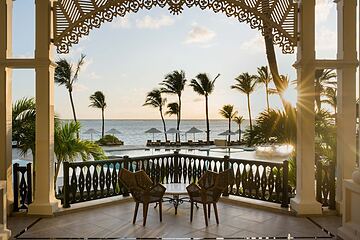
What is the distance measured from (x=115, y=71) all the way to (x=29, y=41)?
39641mm

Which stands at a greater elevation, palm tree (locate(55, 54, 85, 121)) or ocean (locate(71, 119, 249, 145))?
palm tree (locate(55, 54, 85, 121))

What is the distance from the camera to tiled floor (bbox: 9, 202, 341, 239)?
455 centimetres

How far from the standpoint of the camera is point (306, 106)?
5492 mm

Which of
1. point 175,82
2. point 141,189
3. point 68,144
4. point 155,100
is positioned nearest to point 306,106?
point 141,189

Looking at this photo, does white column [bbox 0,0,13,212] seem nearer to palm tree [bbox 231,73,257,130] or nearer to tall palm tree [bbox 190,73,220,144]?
tall palm tree [bbox 190,73,220,144]

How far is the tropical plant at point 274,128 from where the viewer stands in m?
6.38

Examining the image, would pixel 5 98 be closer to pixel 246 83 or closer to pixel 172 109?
pixel 172 109

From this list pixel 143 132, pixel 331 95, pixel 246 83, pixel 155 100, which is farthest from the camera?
pixel 143 132

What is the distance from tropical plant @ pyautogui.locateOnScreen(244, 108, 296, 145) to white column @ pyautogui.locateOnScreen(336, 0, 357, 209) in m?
1.01

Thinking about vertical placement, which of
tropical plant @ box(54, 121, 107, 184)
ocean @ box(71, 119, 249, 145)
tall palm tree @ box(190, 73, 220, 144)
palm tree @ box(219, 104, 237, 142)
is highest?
tall palm tree @ box(190, 73, 220, 144)

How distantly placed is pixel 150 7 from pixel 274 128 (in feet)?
10.7

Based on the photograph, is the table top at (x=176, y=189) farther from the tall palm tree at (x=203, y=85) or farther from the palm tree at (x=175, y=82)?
the tall palm tree at (x=203, y=85)

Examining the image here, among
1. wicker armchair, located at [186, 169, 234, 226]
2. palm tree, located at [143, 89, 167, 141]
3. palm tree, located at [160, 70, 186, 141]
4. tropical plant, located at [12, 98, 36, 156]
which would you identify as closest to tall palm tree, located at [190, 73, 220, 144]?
palm tree, located at [160, 70, 186, 141]

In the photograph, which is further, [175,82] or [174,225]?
[175,82]
